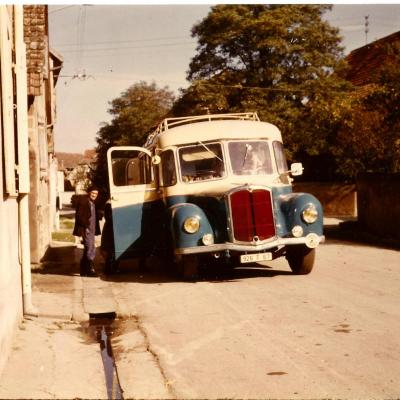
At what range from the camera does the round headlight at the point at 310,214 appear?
1115 cm

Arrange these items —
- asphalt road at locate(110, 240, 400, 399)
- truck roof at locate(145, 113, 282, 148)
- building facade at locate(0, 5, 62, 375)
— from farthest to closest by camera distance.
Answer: truck roof at locate(145, 113, 282, 148) < building facade at locate(0, 5, 62, 375) < asphalt road at locate(110, 240, 400, 399)

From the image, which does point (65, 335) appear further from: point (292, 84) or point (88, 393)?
point (292, 84)

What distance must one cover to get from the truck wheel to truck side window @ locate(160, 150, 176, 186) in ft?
8.24

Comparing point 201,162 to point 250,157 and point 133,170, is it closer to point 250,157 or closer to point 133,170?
point 250,157

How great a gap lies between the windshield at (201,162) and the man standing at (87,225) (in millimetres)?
1969

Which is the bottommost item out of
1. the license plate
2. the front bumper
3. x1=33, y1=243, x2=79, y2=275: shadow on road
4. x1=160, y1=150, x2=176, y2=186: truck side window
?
x1=33, y1=243, x2=79, y2=275: shadow on road

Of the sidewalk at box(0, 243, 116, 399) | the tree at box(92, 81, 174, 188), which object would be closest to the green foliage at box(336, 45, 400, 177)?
the sidewalk at box(0, 243, 116, 399)

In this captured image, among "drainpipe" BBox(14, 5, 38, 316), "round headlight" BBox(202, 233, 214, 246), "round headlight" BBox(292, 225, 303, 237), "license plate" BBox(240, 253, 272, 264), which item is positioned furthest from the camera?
"round headlight" BBox(292, 225, 303, 237)

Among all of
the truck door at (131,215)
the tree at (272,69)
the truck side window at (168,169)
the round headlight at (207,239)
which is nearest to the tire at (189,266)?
the round headlight at (207,239)

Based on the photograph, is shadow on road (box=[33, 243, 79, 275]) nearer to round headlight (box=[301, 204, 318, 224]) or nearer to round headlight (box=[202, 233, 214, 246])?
round headlight (box=[202, 233, 214, 246])

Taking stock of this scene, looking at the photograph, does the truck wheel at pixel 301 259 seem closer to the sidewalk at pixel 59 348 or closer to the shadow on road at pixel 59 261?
the sidewalk at pixel 59 348

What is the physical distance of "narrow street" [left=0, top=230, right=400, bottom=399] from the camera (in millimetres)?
5293

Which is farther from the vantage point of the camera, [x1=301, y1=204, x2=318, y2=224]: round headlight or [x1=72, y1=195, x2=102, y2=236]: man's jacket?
[x1=72, y1=195, x2=102, y2=236]: man's jacket

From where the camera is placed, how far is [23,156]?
24.7ft
